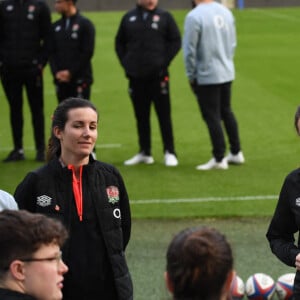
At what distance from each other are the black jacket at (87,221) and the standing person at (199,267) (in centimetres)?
212

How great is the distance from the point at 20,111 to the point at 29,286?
34.5 ft

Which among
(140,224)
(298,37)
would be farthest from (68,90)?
(298,37)

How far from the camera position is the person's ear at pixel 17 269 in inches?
162

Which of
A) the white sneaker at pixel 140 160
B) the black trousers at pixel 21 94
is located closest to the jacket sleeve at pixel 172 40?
the white sneaker at pixel 140 160

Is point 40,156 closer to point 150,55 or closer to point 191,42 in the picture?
point 150,55

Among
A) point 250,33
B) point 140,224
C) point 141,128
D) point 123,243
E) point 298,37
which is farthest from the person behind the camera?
point 250,33

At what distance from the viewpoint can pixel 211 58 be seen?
13.2m

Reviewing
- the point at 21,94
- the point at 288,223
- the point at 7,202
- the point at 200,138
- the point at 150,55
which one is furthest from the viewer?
the point at 200,138

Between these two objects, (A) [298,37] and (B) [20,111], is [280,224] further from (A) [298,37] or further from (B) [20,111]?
(A) [298,37]

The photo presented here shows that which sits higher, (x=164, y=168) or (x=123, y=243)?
(x=123, y=243)

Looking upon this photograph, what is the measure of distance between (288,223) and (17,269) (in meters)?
2.35

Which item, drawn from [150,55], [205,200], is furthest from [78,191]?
[150,55]

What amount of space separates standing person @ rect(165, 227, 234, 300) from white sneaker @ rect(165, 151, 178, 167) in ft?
32.1

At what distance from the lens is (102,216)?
6105mm
